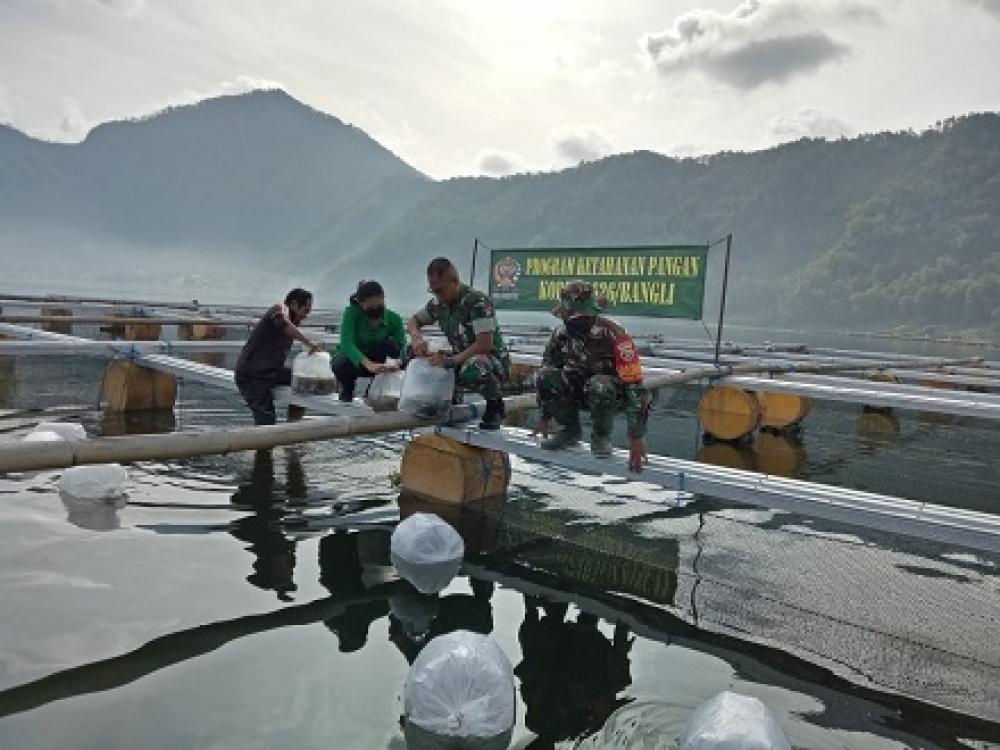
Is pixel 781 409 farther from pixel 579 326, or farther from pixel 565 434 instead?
pixel 579 326

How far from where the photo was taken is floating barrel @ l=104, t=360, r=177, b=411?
1034 centimetres

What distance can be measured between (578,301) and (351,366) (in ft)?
9.10

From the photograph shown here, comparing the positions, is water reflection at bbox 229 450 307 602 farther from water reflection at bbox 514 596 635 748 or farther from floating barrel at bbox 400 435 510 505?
water reflection at bbox 514 596 635 748

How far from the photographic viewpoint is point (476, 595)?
15.4 feet

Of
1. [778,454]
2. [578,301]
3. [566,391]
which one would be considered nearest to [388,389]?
[566,391]

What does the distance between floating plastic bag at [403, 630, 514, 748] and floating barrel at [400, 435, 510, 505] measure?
3257mm

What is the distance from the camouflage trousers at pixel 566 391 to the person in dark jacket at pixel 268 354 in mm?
2922

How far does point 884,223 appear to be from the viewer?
158 meters

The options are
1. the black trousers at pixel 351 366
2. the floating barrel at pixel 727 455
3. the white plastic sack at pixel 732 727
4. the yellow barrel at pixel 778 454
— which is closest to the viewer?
the white plastic sack at pixel 732 727

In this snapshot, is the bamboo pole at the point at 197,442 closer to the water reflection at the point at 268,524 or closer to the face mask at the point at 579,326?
the water reflection at the point at 268,524

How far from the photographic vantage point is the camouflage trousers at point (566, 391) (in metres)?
5.73

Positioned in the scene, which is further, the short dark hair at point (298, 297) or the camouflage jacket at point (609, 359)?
the short dark hair at point (298, 297)

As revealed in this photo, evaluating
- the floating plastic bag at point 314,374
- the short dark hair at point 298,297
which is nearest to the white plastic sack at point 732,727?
the floating plastic bag at point 314,374

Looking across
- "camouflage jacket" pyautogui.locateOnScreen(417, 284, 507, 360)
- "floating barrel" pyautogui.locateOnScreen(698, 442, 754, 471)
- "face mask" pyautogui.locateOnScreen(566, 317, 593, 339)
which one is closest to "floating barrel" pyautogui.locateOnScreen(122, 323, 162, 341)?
"floating barrel" pyautogui.locateOnScreen(698, 442, 754, 471)
